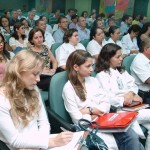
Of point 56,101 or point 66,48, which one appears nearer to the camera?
point 56,101

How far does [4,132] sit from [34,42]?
2031mm

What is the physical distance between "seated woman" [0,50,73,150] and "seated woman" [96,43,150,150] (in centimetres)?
88

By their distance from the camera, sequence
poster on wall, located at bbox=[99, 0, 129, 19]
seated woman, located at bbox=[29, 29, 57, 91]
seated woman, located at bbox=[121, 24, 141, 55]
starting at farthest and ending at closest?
poster on wall, located at bbox=[99, 0, 129, 19]
seated woman, located at bbox=[121, 24, 141, 55]
seated woman, located at bbox=[29, 29, 57, 91]

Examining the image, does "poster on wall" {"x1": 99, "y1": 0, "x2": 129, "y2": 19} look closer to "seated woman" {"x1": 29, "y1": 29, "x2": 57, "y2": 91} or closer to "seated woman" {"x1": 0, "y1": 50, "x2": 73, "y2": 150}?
"seated woman" {"x1": 29, "y1": 29, "x2": 57, "y2": 91}

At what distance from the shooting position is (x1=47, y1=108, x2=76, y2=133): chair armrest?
5.49 feet

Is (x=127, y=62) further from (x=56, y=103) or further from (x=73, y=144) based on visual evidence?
(x=73, y=144)

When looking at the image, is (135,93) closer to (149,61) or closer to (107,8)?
(149,61)

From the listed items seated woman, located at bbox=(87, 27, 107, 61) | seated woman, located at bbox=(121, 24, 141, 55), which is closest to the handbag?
seated woman, located at bbox=(87, 27, 107, 61)

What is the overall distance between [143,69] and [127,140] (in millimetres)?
1075

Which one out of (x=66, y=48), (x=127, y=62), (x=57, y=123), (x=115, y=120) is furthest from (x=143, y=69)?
(x=57, y=123)

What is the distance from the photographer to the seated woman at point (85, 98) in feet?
5.91

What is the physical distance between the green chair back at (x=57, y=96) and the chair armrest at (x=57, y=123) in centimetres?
8

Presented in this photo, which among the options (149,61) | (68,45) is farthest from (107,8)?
(149,61)

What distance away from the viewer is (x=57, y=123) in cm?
175
